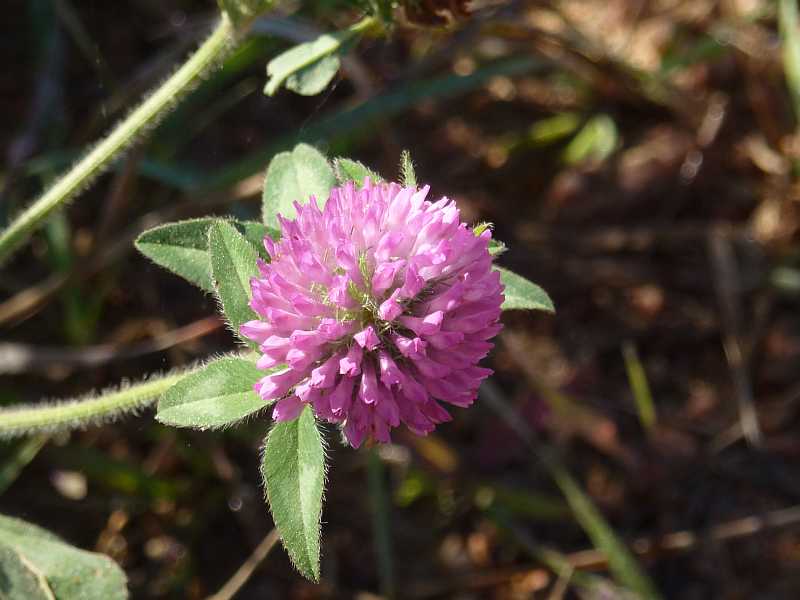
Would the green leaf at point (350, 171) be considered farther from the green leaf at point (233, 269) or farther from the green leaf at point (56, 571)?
the green leaf at point (56, 571)

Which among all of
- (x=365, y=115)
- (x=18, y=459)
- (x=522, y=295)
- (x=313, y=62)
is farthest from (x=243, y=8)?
(x=18, y=459)

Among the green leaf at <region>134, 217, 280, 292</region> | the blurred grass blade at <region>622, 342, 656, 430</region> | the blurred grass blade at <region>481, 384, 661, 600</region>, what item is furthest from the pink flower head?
the blurred grass blade at <region>622, 342, 656, 430</region>

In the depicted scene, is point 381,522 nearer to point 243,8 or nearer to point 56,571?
point 56,571

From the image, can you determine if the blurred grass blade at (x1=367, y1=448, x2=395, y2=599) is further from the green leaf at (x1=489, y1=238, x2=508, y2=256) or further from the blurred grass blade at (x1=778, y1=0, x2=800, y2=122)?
the blurred grass blade at (x1=778, y1=0, x2=800, y2=122)

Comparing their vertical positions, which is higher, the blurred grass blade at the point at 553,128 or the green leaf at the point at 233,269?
the green leaf at the point at 233,269

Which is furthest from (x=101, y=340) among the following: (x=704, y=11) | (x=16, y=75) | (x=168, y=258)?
(x=704, y=11)

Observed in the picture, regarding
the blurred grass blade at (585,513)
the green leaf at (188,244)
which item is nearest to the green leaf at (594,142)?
the blurred grass blade at (585,513)
